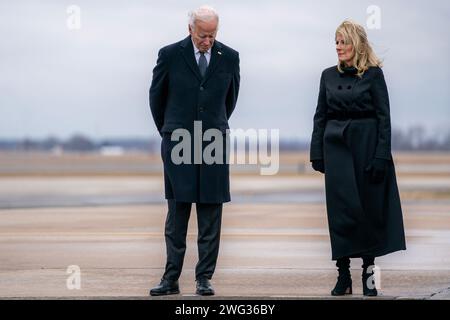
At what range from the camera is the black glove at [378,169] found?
35.4 feet

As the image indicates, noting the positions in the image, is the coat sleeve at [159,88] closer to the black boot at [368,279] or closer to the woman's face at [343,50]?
the woman's face at [343,50]

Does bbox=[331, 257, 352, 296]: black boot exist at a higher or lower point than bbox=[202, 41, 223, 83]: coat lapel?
lower

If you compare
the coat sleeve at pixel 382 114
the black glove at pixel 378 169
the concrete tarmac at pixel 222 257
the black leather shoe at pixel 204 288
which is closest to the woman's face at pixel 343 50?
the coat sleeve at pixel 382 114

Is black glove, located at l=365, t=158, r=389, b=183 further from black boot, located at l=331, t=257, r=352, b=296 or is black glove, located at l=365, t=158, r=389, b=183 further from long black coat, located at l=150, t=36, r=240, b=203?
long black coat, located at l=150, t=36, r=240, b=203

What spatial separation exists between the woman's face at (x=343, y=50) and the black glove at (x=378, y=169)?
83 centimetres

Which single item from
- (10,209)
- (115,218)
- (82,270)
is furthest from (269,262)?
(10,209)

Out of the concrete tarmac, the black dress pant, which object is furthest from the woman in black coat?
the black dress pant

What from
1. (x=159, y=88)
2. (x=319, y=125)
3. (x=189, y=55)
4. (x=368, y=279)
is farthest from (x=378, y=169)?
(x=159, y=88)

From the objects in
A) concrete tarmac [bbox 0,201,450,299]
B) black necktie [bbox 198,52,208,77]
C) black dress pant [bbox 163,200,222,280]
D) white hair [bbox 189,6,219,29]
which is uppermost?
white hair [bbox 189,6,219,29]

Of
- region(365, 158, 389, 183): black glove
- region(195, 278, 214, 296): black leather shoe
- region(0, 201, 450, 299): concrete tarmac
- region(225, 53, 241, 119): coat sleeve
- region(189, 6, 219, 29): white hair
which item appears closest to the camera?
region(189, 6, 219, 29): white hair

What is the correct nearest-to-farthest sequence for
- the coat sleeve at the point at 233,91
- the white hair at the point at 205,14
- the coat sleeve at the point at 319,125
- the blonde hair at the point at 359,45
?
1. the white hair at the point at 205,14
2. the blonde hair at the point at 359,45
3. the coat sleeve at the point at 319,125
4. the coat sleeve at the point at 233,91

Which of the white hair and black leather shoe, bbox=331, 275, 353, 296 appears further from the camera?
black leather shoe, bbox=331, 275, 353, 296

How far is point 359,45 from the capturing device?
35.2 feet

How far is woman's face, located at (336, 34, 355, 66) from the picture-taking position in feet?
35.2
